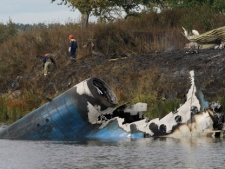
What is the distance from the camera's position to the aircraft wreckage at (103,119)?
27.4 metres

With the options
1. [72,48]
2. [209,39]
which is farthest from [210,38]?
[72,48]

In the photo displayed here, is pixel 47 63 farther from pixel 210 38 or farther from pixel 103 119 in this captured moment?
pixel 103 119

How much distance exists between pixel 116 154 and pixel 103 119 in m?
3.42

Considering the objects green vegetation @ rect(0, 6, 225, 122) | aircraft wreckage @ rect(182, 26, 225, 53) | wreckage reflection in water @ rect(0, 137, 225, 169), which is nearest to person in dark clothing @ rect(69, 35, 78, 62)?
green vegetation @ rect(0, 6, 225, 122)

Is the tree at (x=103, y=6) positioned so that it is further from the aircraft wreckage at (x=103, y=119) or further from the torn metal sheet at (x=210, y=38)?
the aircraft wreckage at (x=103, y=119)

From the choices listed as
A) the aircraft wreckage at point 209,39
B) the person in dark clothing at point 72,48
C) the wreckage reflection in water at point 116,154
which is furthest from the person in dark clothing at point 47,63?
the wreckage reflection in water at point 116,154

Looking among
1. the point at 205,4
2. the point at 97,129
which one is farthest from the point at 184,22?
the point at 97,129

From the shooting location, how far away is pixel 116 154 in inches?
979

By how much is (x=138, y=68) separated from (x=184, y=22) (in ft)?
27.7

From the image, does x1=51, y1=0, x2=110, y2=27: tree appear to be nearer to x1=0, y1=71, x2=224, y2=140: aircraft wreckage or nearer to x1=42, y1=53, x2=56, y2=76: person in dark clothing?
x1=42, y1=53, x2=56, y2=76: person in dark clothing

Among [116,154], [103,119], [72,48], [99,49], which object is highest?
[72,48]

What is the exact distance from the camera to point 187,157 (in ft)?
78.4

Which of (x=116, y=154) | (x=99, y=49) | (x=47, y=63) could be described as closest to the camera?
(x=116, y=154)

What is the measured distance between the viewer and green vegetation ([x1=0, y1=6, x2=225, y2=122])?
37500mm
